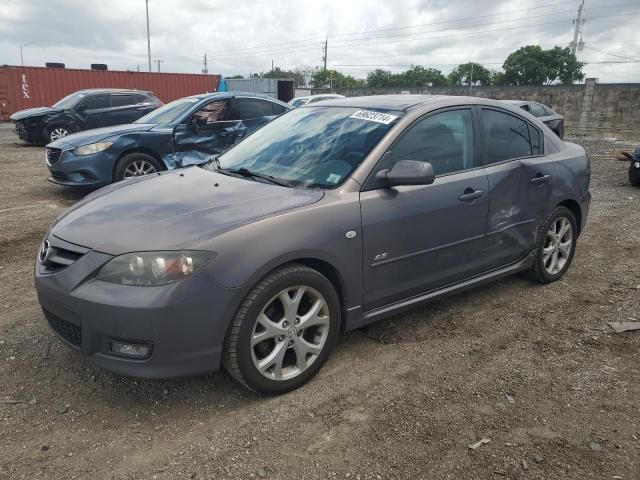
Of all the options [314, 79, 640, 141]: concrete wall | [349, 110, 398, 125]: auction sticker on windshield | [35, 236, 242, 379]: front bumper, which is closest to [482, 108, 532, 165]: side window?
[349, 110, 398, 125]: auction sticker on windshield

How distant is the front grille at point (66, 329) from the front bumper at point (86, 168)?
5.03m

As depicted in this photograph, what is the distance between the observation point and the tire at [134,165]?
7.63 m

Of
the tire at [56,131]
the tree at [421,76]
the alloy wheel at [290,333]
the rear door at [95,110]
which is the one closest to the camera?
the alloy wheel at [290,333]

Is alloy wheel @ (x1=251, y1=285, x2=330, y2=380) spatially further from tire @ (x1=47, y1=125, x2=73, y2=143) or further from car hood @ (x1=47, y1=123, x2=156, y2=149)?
tire @ (x1=47, y1=125, x2=73, y2=143)

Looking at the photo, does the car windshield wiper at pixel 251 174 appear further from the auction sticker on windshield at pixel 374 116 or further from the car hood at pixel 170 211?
the auction sticker on windshield at pixel 374 116

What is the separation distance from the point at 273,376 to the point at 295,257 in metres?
0.67

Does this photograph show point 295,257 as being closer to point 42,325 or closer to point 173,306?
point 173,306

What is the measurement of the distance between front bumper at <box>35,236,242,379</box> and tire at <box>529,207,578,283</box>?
2925mm

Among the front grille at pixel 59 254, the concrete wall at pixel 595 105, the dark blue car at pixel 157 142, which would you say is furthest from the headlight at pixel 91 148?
the concrete wall at pixel 595 105

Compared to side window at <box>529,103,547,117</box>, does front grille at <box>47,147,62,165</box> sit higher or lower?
lower

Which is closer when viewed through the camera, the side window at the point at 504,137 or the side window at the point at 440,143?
the side window at the point at 440,143

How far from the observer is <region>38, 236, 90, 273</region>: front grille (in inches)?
108

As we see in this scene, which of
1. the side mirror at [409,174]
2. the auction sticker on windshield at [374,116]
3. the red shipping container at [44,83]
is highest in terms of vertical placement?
the red shipping container at [44,83]

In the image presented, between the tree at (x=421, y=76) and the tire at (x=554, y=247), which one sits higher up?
the tree at (x=421, y=76)
